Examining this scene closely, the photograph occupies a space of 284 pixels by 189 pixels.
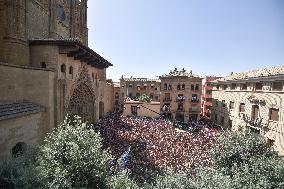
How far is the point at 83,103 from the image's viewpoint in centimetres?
2333

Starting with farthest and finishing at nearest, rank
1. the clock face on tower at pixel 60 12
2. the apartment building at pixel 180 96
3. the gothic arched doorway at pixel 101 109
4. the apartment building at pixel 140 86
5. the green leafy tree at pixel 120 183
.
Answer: the apartment building at pixel 140 86 → the apartment building at pixel 180 96 → the gothic arched doorway at pixel 101 109 → the clock face on tower at pixel 60 12 → the green leafy tree at pixel 120 183

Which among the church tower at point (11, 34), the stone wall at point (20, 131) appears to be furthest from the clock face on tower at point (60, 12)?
the stone wall at point (20, 131)

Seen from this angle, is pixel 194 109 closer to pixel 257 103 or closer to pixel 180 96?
pixel 180 96

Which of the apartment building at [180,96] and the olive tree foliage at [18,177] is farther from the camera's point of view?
the apartment building at [180,96]

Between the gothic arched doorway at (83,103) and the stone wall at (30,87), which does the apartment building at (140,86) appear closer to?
the gothic arched doorway at (83,103)

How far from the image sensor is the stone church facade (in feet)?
40.6

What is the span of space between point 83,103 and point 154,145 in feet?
27.3

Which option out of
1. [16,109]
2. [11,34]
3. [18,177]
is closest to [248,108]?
[16,109]

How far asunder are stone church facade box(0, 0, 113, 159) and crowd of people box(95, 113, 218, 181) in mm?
4189

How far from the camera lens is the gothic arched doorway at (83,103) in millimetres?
20953

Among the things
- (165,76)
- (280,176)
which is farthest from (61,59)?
(165,76)

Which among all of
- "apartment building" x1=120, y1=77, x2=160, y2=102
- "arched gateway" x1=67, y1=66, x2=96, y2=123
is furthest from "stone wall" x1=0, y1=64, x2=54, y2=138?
"apartment building" x1=120, y1=77, x2=160, y2=102

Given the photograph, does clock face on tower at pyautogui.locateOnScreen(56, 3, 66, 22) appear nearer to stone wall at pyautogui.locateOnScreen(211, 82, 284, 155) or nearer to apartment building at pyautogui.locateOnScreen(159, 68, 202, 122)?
stone wall at pyautogui.locateOnScreen(211, 82, 284, 155)

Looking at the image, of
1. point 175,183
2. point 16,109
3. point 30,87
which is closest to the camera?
point 175,183
